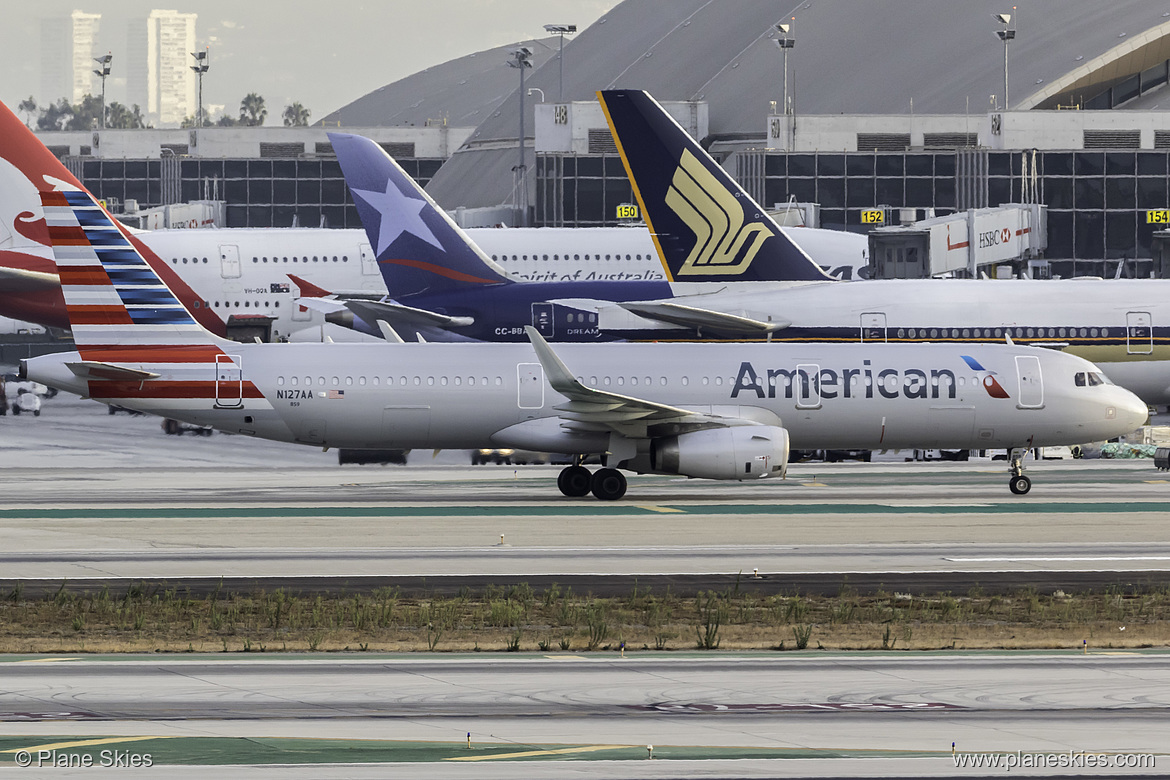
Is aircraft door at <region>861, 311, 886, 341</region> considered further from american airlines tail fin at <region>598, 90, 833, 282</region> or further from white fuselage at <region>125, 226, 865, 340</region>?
white fuselage at <region>125, 226, 865, 340</region>

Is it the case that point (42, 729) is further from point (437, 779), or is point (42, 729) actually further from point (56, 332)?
point (56, 332)

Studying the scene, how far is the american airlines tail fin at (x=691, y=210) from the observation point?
50.4 m

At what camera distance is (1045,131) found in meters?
95.3

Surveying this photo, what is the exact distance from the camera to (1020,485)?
42438mm

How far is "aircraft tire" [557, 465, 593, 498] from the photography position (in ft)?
137

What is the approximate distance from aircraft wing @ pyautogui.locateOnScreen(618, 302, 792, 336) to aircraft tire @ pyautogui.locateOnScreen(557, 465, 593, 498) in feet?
27.2

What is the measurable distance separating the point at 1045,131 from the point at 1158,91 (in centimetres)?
2957

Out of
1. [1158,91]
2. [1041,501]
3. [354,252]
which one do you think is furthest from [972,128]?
[1041,501]

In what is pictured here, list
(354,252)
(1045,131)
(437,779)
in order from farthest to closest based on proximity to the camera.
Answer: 1. (1045,131)
2. (354,252)
3. (437,779)

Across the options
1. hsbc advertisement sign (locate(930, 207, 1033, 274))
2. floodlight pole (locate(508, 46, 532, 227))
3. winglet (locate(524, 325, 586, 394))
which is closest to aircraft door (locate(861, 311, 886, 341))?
winglet (locate(524, 325, 586, 394))

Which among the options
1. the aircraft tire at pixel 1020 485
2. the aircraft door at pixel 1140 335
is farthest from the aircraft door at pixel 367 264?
the aircraft tire at pixel 1020 485

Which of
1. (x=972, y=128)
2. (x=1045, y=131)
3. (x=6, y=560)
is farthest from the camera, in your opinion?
(x=972, y=128)

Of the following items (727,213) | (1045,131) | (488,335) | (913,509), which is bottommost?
(913,509)

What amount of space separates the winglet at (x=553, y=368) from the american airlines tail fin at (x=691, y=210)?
1266 centimetres
